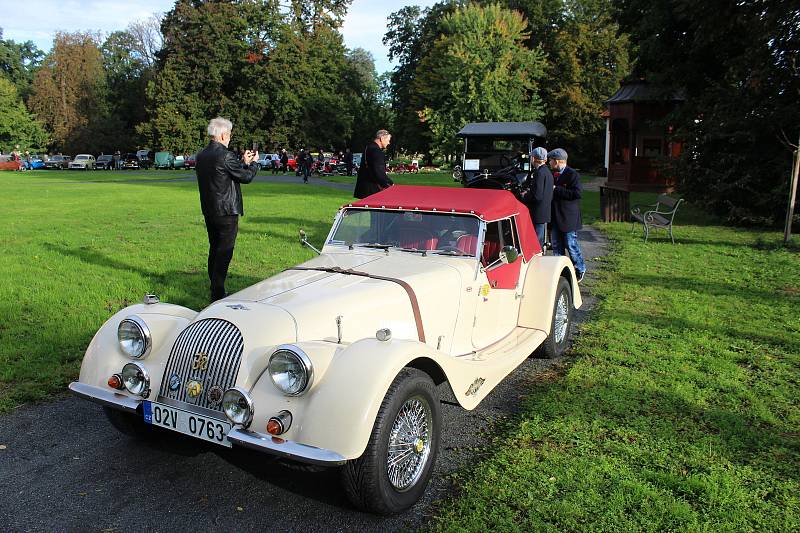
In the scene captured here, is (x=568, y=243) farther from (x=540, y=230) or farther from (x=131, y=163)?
(x=131, y=163)

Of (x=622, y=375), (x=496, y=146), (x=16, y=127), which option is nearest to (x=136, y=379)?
(x=622, y=375)

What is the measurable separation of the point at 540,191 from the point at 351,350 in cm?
530

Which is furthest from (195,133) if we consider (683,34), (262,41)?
(683,34)

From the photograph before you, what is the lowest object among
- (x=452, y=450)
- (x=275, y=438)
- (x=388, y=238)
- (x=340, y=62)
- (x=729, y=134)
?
(x=452, y=450)

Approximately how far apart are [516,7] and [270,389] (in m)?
54.4

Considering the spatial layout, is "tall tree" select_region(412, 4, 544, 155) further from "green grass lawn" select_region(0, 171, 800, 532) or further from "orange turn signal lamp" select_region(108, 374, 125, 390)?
"orange turn signal lamp" select_region(108, 374, 125, 390)

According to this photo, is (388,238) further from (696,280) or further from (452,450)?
(696,280)

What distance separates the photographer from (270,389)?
3191 millimetres

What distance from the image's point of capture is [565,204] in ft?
28.0

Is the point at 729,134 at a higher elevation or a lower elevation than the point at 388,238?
higher

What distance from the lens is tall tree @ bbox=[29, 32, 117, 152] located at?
68.4m

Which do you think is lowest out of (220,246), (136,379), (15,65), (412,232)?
(136,379)

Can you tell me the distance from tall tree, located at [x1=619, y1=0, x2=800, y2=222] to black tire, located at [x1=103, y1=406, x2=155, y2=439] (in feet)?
45.5

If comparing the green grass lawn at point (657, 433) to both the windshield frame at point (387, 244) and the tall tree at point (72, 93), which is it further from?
the tall tree at point (72, 93)
